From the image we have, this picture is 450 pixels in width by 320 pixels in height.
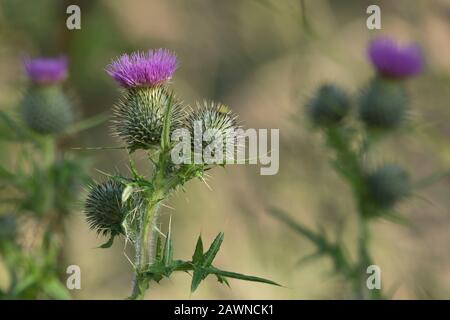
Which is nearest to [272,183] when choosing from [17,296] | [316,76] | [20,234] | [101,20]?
[316,76]

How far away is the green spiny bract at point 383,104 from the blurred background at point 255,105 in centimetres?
48

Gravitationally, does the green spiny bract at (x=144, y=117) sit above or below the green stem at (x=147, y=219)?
above

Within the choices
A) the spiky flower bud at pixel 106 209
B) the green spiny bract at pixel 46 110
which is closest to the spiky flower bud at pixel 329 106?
the green spiny bract at pixel 46 110

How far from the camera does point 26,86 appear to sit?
162 inches

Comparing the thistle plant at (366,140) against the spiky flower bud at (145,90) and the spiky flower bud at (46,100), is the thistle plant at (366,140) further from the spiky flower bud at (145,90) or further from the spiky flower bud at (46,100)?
the spiky flower bud at (46,100)

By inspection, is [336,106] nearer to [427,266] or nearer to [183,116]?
[183,116]

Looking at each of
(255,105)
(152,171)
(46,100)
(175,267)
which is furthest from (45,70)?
(255,105)

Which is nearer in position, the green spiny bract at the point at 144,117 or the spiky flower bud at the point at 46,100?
the green spiny bract at the point at 144,117

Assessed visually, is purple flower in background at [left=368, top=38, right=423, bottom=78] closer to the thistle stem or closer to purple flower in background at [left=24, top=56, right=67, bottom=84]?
purple flower in background at [left=24, top=56, right=67, bottom=84]

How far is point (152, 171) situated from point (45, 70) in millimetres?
1964

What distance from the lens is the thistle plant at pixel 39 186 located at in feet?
9.82

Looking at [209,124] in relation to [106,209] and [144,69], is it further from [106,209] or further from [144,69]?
[106,209]

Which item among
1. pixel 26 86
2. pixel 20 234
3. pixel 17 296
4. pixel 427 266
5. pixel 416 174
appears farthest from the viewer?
pixel 416 174

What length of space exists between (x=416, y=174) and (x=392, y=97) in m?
2.23
